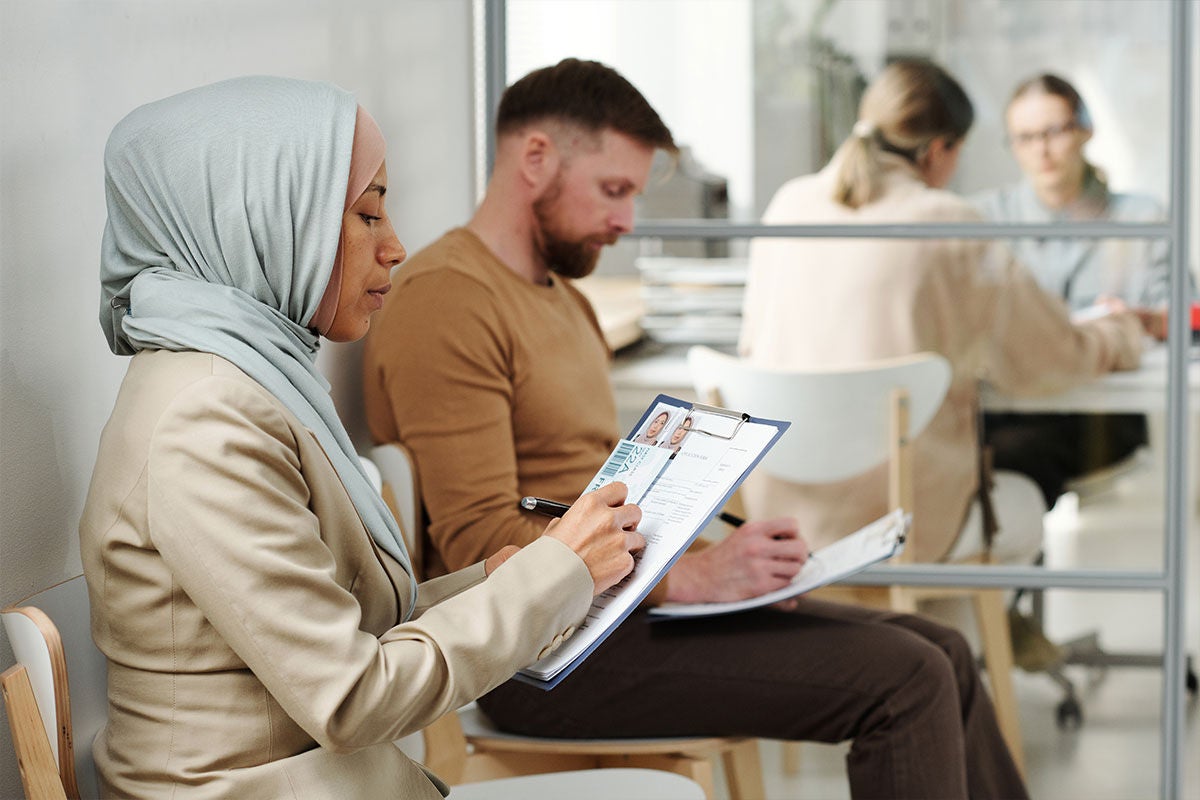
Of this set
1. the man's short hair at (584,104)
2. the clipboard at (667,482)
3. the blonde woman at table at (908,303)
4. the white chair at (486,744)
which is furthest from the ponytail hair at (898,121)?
the clipboard at (667,482)

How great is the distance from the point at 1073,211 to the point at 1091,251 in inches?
3.2

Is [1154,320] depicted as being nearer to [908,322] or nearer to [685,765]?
[908,322]

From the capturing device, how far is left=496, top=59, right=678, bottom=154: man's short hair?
83.0 inches

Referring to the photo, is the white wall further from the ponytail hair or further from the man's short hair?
the ponytail hair

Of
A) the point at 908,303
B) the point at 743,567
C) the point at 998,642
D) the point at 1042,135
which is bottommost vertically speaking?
the point at 998,642

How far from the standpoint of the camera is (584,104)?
2111 millimetres

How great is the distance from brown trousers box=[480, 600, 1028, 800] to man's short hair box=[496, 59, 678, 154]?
76 cm

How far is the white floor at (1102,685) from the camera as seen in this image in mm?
2615

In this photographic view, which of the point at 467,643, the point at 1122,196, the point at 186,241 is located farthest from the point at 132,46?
the point at 1122,196

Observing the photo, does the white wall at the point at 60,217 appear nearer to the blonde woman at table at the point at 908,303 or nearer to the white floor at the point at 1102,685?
the blonde woman at table at the point at 908,303

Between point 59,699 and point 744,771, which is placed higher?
point 59,699

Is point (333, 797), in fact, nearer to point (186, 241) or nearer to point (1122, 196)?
point (186, 241)

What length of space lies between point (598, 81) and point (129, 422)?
48.5 inches

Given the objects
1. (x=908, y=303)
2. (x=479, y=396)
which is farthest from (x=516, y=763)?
(x=908, y=303)
